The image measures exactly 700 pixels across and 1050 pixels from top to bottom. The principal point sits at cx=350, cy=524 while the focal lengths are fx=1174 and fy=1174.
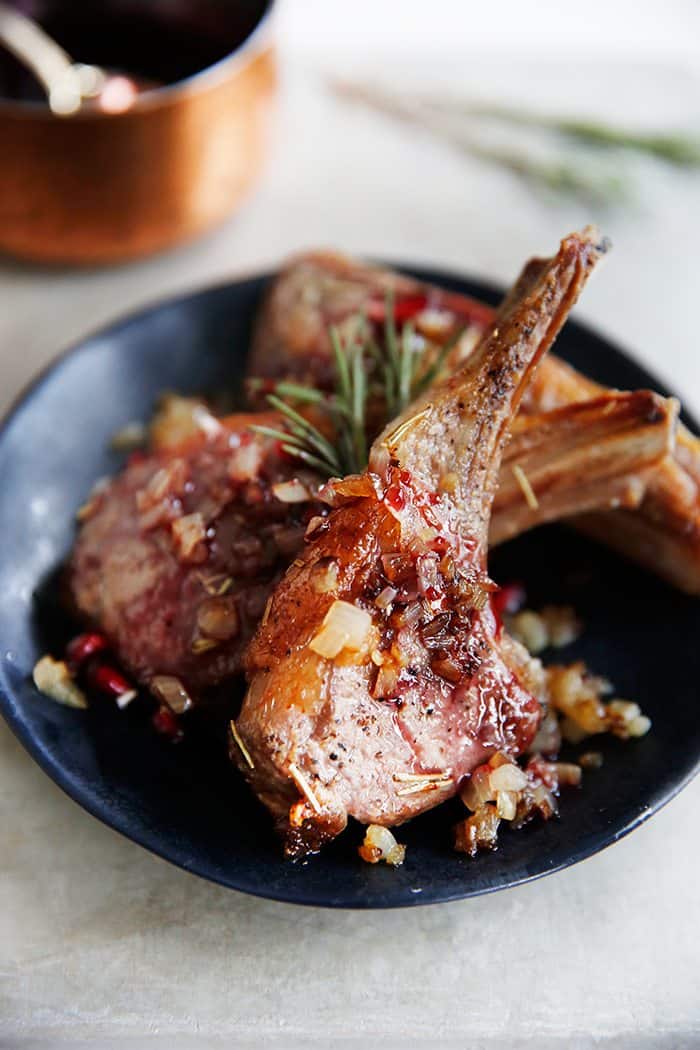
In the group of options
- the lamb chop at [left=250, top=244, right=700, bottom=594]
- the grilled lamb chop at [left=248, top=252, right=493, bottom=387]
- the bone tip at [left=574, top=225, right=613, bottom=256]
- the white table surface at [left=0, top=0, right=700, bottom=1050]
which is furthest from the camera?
the grilled lamb chop at [left=248, top=252, right=493, bottom=387]

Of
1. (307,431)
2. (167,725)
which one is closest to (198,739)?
(167,725)

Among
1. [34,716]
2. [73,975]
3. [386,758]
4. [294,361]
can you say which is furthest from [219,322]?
[73,975]

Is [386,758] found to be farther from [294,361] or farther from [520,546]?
[294,361]

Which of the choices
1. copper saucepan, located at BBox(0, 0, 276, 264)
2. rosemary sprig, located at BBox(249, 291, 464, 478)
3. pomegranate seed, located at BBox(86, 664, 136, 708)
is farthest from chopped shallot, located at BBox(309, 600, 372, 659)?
copper saucepan, located at BBox(0, 0, 276, 264)

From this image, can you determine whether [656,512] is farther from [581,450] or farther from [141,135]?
[141,135]

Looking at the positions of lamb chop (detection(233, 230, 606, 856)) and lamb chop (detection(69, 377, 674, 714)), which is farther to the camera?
lamb chop (detection(69, 377, 674, 714))

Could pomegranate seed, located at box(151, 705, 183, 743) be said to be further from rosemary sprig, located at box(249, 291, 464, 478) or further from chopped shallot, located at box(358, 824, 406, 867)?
rosemary sprig, located at box(249, 291, 464, 478)

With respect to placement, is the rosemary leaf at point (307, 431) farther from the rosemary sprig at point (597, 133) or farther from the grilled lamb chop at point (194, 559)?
the rosemary sprig at point (597, 133)
